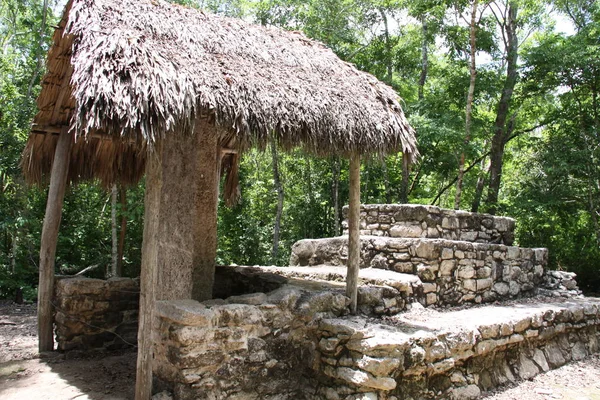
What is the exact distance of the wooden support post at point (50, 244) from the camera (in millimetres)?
5566

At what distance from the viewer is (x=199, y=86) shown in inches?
155

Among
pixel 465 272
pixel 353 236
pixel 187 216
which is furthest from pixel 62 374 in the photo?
pixel 465 272

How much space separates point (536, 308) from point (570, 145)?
7.04 meters

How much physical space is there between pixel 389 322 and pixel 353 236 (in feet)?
3.32

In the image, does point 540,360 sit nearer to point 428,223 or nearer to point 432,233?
point 432,233

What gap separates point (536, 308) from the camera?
6.51 metres

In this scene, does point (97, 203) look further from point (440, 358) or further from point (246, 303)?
point (440, 358)

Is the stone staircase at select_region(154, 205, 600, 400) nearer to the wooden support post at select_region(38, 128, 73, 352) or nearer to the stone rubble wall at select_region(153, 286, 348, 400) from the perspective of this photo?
the stone rubble wall at select_region(153, 286, 348, 400)

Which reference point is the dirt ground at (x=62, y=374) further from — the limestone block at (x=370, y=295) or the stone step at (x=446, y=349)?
the limestone block at (x=370, y=295)

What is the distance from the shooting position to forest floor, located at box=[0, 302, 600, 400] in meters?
4.35

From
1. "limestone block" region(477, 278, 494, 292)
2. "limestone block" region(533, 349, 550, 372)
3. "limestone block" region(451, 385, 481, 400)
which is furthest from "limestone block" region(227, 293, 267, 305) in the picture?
"limestone block" region(533, 349, 550, 372)

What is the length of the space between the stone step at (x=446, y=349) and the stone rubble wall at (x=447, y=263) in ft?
1.08

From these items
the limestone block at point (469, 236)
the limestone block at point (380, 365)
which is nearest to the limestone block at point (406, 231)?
the limestone block at point (469, 236)

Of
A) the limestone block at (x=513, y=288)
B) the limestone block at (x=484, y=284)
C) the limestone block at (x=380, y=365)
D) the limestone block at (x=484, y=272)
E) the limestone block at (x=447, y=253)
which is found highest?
the limestone block at (x=447, y=253)
